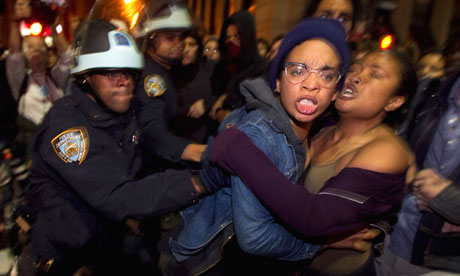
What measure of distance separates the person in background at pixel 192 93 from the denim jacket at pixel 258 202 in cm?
213

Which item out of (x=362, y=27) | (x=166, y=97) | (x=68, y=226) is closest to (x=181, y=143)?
(x=166, y=97)

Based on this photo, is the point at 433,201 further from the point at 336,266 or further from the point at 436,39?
the point at 436,39

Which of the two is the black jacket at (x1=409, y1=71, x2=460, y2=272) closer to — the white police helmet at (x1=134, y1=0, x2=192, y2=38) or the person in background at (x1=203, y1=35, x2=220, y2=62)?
the white police helmet at (x1=134, y1=0, x2=192, y2=38)

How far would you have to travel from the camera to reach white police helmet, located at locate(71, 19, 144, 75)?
5.46ft

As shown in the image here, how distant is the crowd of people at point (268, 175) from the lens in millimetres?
1271

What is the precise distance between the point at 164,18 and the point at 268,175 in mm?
2300

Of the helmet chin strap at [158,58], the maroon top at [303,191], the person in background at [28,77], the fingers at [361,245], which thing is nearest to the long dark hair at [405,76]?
the maroon top at [303,191]

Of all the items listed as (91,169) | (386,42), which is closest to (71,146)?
(91,169)

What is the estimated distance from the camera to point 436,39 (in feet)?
23.2

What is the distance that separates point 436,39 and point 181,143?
302 inches

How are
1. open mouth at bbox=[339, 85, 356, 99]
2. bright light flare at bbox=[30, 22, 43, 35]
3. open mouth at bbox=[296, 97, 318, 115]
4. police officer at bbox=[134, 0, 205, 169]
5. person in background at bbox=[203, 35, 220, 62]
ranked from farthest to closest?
person in background at bbox=[203, 35, 220, 62] → bright light flare at bbox=[30, 22, 43, 35] → police officer at bbox=[134, 0, 205, 169] → open mouth at bbox=[339, 85, 356, 99] → open mouth at bbox=[296, 97, 318, 115]

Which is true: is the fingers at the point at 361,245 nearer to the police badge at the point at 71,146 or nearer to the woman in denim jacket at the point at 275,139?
the woman in denim jacket at the point at 275,139

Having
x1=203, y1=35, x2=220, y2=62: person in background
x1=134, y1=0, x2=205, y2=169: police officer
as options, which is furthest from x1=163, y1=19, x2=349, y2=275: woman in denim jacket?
x1=203, y1=35, x2=220, y2=62: person in background

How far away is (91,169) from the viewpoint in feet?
5.05
